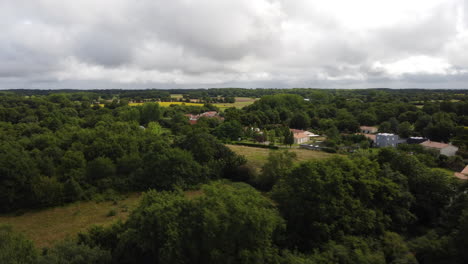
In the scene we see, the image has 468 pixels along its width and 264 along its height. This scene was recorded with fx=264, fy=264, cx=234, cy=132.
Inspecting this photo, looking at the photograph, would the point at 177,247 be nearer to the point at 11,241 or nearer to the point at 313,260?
the point at 313,260

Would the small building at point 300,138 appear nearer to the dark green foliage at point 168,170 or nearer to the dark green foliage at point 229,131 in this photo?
the dark green foliage at point 229,131

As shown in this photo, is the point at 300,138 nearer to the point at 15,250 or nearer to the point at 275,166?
the point at 275,166

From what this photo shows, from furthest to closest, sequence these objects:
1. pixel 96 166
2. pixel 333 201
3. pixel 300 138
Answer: pixel 300 138 → pixel 96 166 → pixel 333 201

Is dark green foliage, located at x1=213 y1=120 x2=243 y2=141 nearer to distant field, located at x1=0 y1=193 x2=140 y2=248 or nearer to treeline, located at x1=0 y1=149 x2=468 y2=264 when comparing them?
distant field, located at x1=0 y1=193 x2=140 y2=248

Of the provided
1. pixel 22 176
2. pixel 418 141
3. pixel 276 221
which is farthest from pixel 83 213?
pixel 418 141

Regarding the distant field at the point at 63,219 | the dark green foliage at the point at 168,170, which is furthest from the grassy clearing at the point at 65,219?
the dark green foliage at the point at 168,170

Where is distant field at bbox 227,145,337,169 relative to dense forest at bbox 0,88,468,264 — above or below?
below

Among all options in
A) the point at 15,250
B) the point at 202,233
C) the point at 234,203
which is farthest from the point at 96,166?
the point at 234,203

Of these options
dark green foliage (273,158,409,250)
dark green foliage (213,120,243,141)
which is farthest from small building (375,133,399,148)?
dark green foliage (273,158,409,250)
